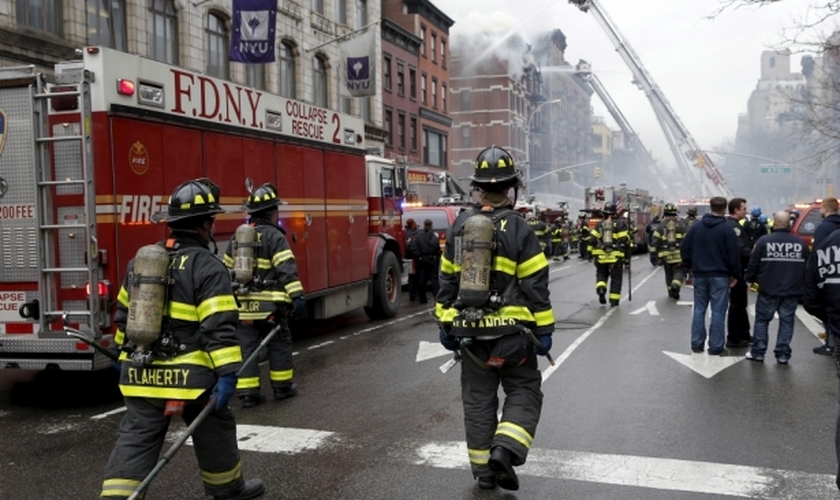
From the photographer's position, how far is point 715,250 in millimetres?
9133

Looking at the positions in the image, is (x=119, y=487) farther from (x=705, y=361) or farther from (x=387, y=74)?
(x=387, y=74)

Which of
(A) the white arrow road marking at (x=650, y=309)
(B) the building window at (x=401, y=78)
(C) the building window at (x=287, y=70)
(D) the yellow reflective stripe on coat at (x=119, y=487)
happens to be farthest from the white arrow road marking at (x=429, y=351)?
(B) the building window at (x=401, y=78)

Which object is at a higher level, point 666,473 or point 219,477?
point 219,477

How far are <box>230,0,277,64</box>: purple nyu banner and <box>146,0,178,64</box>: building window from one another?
202 inches

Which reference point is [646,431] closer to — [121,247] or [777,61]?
[121,247]

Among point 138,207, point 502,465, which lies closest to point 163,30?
point 138,207

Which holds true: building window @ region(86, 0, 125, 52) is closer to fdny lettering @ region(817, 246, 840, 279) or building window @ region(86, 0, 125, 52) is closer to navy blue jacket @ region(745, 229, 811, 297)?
navy blue jacket @ region(745, 229, 811, 297)

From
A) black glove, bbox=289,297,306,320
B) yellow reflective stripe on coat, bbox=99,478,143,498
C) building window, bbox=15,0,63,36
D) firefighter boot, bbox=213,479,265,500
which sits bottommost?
firefighter boot, bbox=213,479,265,500

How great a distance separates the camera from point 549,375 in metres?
8.34

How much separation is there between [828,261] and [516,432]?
87.7 inches

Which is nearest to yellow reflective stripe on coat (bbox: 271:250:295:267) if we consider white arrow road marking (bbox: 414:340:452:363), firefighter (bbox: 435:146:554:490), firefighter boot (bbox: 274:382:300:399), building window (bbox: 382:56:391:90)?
firefighter boot (bbox: 274:382:300:399)

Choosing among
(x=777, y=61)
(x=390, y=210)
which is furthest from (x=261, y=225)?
(x=777, y=61)

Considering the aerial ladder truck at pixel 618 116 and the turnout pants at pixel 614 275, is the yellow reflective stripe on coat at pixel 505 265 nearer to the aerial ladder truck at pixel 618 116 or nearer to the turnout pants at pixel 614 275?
the turnout pants at pixel 614 275

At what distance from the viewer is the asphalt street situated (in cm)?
499
